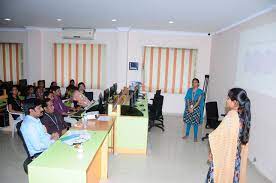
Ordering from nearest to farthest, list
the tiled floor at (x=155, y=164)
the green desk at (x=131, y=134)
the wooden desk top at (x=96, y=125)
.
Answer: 1. the wooden desk top at (x=96, y=125)
2. the tiled floor at (x=155, y=164)
3. the green desk at (x=131, y=134)

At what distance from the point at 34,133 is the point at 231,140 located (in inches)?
93.7

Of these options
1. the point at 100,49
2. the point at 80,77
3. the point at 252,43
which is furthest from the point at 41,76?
the point at 252,43

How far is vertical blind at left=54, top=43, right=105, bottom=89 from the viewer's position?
8133mm

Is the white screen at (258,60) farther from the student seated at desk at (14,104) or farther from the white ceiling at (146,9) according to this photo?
the student seated at desk at (14,104)

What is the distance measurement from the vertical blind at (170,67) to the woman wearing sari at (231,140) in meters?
5.53

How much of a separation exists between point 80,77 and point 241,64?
5.47 m

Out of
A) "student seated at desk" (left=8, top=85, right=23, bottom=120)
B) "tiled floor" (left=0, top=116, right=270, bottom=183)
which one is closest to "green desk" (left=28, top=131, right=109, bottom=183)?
"tiled floor" (left=0, top=116, right=270, bottom=183)

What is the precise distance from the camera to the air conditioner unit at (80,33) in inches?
300

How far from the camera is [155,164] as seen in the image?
13.9ft

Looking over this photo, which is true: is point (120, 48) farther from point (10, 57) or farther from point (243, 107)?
point (243, 107)

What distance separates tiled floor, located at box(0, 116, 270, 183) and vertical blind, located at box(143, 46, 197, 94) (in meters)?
2.93

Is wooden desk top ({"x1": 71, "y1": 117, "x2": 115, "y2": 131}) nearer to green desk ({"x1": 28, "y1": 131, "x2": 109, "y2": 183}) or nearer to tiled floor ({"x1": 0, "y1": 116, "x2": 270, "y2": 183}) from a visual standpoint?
green desk ({"x1": 28, "y1": 131, "x2": 109, "y2": 183})

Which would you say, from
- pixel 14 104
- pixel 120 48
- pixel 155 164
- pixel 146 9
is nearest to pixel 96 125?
pixel 155 164

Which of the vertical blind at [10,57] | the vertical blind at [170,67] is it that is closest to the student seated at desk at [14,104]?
the vertical blind at [10,57]
